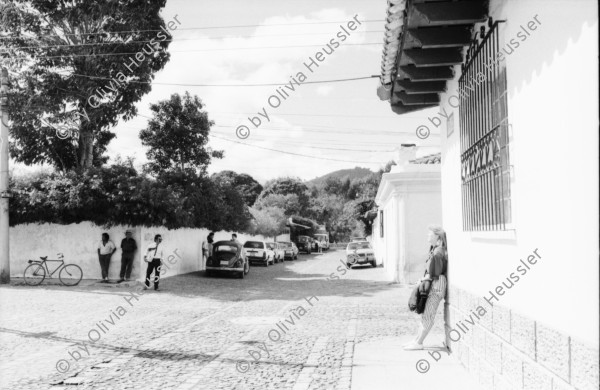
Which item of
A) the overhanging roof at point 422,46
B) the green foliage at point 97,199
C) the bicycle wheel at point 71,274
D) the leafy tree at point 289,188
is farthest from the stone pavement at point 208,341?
the leafy tree at point 289,188

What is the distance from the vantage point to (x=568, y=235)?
10.8 feet

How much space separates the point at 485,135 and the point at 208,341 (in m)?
5.54

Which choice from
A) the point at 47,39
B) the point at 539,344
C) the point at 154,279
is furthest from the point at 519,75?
the point at 47,39

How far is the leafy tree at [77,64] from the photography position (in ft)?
62.0

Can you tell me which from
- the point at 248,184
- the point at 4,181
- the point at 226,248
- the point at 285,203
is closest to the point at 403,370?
the point at 226,248

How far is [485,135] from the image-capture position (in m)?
5.23

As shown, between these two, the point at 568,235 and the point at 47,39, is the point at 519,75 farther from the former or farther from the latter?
the point at 47,39

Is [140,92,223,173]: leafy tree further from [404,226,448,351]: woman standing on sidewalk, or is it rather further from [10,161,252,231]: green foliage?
[404,226,448,351]: woman standing on sidewalk

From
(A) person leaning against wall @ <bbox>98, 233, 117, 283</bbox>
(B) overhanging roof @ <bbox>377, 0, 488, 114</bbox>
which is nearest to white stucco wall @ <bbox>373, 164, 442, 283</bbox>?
(A) person leaning against wall @ <bbox>98, 233, 117, 283</bbox>

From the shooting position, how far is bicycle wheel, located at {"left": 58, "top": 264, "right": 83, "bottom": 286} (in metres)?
17.9

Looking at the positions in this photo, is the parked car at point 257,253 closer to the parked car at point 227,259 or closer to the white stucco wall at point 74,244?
the parked car at point 227,259

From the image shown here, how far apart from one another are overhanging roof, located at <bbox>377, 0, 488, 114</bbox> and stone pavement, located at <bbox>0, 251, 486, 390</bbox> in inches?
145

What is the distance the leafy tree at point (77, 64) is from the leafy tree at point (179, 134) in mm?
4504

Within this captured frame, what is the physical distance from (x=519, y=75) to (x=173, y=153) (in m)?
22.6
